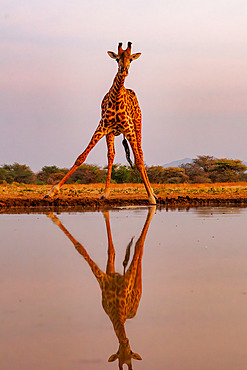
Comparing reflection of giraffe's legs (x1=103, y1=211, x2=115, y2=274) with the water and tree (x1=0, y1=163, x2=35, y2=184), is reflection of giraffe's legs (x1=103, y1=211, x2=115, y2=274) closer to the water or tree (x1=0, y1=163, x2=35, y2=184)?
the water

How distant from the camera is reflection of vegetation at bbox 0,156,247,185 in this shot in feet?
124

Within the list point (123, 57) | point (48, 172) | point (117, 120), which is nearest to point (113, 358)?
point (123, 57)

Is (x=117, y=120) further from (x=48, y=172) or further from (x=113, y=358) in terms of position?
(x=48, y=172)

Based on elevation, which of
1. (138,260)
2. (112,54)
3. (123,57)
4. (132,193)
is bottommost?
(138,260)

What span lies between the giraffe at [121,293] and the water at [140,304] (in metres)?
0.05

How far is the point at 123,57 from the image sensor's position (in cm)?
1227

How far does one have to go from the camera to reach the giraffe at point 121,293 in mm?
2834

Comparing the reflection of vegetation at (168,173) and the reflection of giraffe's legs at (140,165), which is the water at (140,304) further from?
the reflection of vegetation at (168,173)

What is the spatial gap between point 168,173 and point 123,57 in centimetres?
2688

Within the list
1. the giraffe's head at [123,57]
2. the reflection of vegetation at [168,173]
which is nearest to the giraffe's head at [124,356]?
the giraffe's head at [123,57]

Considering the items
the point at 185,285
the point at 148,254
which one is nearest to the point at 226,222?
the point at 148,254

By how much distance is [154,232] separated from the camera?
25.2ft

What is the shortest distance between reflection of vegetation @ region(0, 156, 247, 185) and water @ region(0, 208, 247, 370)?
97.1ft

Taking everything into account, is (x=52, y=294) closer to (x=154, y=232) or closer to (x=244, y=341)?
(x=244, y=341)
